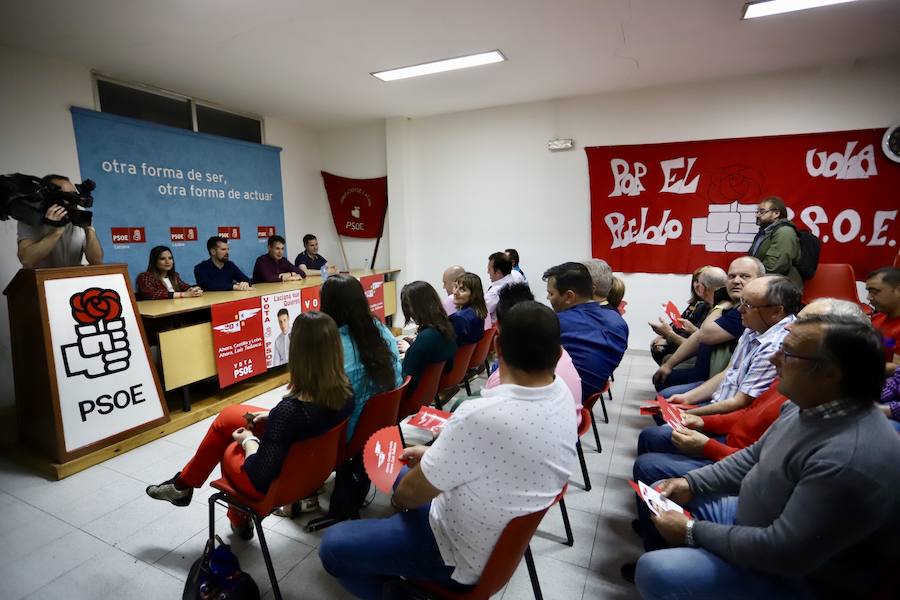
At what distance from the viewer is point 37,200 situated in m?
2.39

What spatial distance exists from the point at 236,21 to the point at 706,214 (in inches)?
177

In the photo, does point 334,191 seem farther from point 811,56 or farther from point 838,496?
point 838,496

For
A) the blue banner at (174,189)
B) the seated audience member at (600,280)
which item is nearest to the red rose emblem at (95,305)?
the blue banner at (174,189)

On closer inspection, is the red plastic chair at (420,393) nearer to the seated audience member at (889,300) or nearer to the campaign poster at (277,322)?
the campaign poster at (277,322)

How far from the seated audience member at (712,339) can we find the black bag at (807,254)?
171cm

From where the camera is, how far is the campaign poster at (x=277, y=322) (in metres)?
3.72

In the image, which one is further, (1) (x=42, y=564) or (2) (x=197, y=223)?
(2) (x=197, y=223)

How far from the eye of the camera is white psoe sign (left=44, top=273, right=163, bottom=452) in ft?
7.91

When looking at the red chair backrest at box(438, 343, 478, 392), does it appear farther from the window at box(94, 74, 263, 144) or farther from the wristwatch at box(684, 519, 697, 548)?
the window at box(94, 74, 263, 144)

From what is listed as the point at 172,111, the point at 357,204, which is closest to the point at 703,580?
the point at 172,111

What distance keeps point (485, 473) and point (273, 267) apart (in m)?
4.45

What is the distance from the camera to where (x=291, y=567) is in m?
1.77

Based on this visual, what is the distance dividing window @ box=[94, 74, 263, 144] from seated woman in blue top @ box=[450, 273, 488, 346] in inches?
145

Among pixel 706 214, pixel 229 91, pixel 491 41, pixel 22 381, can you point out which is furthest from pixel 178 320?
pixel 706 214
